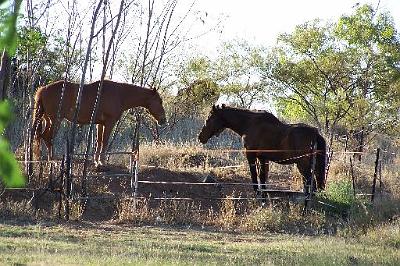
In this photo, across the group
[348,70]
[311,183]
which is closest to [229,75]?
[348,70]

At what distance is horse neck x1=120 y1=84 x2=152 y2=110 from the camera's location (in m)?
17.1

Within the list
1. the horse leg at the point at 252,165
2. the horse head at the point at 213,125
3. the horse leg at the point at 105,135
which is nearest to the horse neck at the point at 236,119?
the horse head at the point at 213,125

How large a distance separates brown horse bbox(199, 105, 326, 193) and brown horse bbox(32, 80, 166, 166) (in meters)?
1.79

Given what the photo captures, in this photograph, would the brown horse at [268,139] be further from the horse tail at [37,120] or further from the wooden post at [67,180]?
the wooden post at [67,180]

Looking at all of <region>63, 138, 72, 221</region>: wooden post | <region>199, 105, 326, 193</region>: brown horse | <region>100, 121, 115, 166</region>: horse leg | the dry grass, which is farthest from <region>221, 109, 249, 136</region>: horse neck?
<region>63, 138, 72, 221</region>: wooden post

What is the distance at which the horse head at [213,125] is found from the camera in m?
17.2

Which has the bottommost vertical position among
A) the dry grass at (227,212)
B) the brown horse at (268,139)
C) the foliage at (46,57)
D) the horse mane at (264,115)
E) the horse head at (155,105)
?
the dry grass at (227,212)

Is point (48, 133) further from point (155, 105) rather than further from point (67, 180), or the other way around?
point (67, 180)

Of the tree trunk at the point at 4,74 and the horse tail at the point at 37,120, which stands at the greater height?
the tree trunk at the point at 4,74

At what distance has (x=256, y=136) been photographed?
647 inches

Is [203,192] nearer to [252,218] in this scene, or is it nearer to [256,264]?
[252,218]

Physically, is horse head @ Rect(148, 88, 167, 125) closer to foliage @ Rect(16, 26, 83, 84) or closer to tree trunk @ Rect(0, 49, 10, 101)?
foliage @ Rect(16, 26, 83, 84)

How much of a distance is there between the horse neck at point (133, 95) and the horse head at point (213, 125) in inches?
61.4

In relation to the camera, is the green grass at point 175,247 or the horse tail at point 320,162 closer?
the green grass at point 175,247
